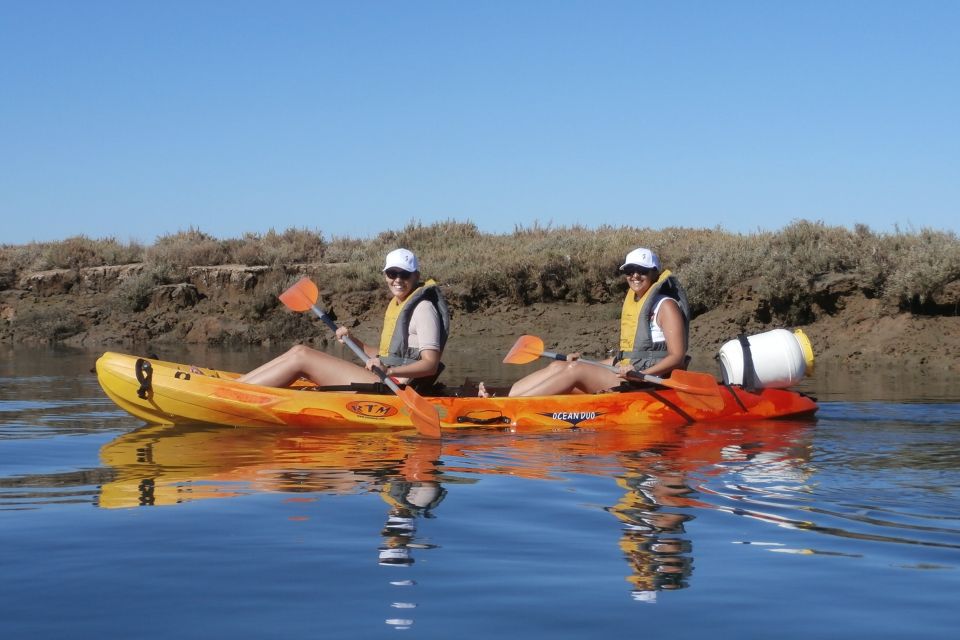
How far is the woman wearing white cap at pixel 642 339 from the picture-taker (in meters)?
8.59

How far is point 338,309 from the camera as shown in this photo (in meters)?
20.6

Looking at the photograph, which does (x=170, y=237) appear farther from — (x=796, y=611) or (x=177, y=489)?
(x=796, y=611)

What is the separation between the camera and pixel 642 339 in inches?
347

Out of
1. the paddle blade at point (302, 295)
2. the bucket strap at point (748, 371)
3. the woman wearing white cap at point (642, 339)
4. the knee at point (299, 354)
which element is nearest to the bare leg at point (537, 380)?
the woman wearing white cap at point (642, 339)

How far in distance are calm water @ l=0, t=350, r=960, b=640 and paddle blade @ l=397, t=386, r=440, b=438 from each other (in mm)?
253

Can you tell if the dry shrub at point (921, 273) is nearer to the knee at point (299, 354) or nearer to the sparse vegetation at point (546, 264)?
the sparse vegetation at point (546, 264)

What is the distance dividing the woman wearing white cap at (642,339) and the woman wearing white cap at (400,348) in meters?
0.88

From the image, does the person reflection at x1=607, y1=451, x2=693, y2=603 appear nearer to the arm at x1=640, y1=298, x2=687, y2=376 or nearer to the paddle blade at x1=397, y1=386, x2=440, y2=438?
the paddle blade at x1=397, y1=386, x2=440, y2=438

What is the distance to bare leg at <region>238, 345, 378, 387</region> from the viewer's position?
8.74 m

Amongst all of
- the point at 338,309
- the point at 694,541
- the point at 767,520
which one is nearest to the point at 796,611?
the point at 694,541

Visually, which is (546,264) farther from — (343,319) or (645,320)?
(645,320)

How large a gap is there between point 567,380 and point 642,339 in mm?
667

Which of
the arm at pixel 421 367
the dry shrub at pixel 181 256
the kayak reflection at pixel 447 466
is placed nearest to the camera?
the kayak reflection at pixel 447 466

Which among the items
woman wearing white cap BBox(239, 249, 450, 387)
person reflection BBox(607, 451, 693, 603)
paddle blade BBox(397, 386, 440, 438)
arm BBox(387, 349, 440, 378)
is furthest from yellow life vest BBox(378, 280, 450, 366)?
person reflection BBox(607, 451, 693, 603)
